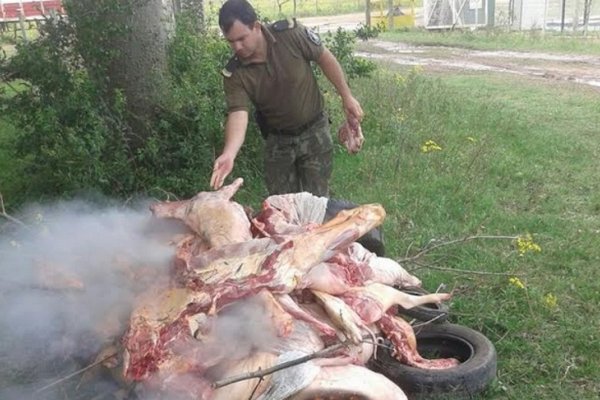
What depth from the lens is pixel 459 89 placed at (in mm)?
13180

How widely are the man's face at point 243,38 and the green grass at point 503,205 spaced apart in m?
1.87

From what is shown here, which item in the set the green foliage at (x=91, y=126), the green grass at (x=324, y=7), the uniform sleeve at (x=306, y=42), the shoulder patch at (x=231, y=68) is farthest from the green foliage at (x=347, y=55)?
the green grass at (x=324, y=7)

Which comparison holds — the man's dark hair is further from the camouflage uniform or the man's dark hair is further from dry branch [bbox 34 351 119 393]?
dry branch [bbox 34 351 119 393]

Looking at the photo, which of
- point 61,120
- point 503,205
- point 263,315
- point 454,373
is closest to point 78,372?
point 263,315

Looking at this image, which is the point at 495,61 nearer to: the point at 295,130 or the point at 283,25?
the point at 295,130

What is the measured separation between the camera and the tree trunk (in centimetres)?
683

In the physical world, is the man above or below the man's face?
below

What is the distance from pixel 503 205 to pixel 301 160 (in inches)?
85.4

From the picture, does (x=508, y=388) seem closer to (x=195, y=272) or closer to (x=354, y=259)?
(x=354, y=259)

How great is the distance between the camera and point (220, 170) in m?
4.36

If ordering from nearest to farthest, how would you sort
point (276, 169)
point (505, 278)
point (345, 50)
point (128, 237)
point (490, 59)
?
1. point (128, 237)
2. point (505, 278)
3. point (276, 169)
4. point (345, 50)
5. point (490, 59)

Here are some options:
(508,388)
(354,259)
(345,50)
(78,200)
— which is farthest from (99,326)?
(345,50)

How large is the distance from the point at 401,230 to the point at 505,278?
4.19ft

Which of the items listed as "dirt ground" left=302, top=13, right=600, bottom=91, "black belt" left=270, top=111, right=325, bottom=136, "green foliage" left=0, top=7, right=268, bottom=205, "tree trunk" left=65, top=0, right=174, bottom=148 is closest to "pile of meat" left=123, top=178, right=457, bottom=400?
"black belt" left=270, top=111, right=325, bottom=136
